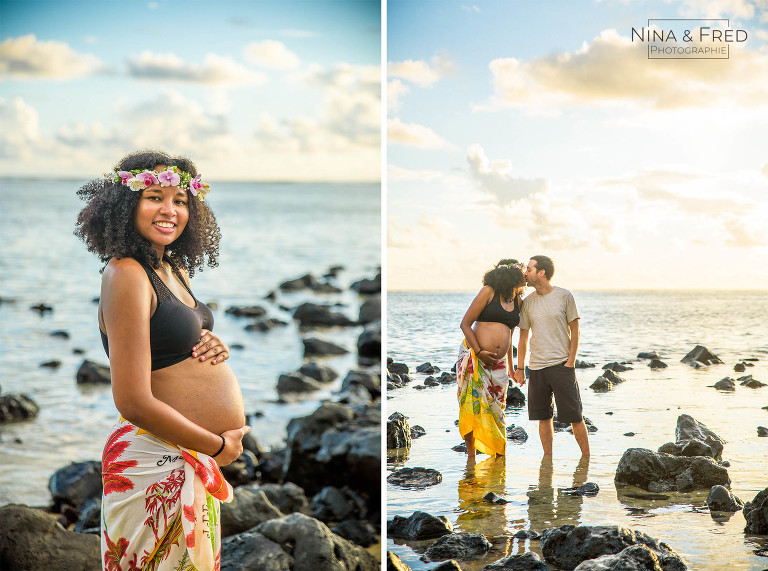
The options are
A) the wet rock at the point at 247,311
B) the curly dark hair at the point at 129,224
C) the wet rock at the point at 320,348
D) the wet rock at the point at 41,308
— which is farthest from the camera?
the wet rock at the point at 41,308

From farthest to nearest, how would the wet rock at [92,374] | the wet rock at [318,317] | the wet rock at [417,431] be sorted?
1. the wet rock at [318,317]
2. the wet rock at [92,374]
3. the wet rock at [417,431]

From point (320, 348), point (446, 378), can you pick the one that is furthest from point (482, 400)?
point (320, 348)

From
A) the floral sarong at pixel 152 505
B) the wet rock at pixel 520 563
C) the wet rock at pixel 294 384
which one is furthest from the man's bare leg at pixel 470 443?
the wet rock at pixel 294 384

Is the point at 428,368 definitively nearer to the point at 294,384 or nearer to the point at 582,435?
the point at 582,435

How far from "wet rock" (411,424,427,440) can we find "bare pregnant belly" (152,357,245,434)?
5.37ft

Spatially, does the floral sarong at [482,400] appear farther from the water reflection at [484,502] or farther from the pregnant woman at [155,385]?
the pregnant woman at [155,385]

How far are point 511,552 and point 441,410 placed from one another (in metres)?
0.74

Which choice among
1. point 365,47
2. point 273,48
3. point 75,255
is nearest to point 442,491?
point 75,255

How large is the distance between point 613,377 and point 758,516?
81 cm

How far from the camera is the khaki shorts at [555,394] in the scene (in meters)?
3.63

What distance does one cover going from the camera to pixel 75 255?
53.3 feet

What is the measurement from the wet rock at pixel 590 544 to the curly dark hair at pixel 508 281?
1.06m

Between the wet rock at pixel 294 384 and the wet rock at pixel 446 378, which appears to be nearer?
the wet rock at pixel 446 378

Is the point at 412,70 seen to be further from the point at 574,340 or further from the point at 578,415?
the point at 578,415
